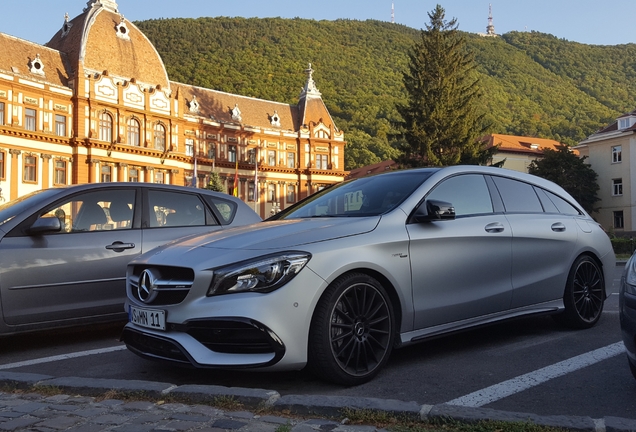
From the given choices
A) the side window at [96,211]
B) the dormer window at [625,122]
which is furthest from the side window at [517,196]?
the dormer window at [625,122]

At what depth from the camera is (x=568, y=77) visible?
390 feet

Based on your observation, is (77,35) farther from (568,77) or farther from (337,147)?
(568,77)

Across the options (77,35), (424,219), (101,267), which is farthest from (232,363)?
(77,35)

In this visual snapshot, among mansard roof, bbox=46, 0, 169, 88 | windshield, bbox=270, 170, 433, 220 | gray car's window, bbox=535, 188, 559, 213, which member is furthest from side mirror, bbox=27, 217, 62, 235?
mansard roof, bbox=46, 0, 169, 88

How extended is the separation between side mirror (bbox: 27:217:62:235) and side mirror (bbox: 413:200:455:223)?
11.5 ft

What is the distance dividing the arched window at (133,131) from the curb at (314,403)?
5729cm

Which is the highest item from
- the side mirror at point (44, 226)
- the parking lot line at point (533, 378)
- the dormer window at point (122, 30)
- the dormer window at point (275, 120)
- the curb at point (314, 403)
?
the dormer window at point (122, 30)

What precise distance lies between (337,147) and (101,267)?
74498 mm

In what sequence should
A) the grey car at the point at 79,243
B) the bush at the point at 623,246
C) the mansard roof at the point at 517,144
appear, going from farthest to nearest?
the mansard roof at the point at 517,144
the bush at the point at 623,246
the grey car at the point at 79,243

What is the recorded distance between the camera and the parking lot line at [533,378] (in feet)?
12.9

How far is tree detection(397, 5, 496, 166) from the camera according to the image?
149ft

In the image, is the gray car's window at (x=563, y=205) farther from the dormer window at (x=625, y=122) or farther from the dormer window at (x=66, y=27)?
the dormer window at (x=66, y=27)

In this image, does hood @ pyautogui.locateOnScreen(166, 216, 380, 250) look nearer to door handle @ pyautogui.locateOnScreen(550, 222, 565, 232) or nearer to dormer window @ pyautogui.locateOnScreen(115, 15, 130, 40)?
door handle @ pyautogui.locateOnScreen(550, 222, 565, 232)

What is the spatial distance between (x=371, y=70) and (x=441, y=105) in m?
76.1
